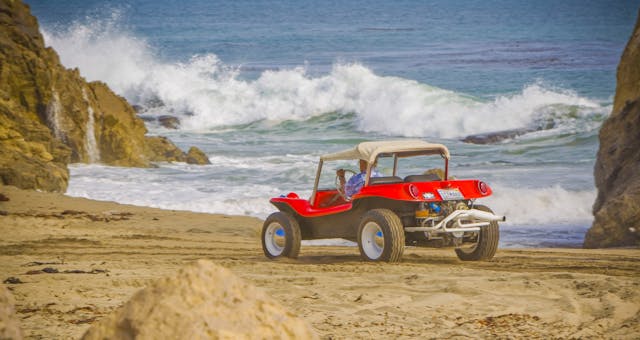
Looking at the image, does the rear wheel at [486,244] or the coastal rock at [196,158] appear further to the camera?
the coastal rock at [196,158]

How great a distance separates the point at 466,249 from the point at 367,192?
4.11 ft

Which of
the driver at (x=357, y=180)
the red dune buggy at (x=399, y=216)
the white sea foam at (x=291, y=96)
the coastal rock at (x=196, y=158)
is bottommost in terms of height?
the red dune buggy at (x=399, y=216)

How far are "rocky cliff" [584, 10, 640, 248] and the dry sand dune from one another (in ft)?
2.48

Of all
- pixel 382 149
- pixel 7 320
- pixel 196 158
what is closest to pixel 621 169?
pixel 382 149

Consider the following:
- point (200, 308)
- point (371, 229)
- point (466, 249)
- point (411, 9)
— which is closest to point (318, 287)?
point (371, 229)

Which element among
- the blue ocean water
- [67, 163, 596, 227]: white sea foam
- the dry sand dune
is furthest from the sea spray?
the dry sand dune

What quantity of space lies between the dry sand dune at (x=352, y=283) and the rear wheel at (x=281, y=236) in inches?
7.6

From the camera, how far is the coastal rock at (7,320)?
146 inches

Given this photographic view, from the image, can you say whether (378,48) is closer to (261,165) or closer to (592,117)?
(592,117)

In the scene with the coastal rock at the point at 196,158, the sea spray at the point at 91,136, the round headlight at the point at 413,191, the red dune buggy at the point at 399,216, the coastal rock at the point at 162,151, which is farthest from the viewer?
the coastal rock at the point at 196,158

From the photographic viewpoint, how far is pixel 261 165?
75.6ft

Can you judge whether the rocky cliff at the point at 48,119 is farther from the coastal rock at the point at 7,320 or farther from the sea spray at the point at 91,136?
the coastal rock at the point at 7,320

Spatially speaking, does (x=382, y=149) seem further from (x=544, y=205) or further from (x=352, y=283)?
(x=544, y=205)

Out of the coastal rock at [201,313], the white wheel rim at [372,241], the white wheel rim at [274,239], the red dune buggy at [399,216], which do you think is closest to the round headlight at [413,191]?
the red dune buggy at [399,216]
